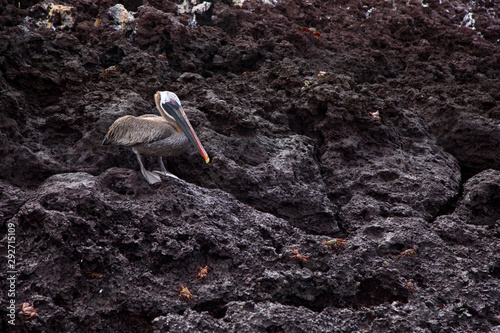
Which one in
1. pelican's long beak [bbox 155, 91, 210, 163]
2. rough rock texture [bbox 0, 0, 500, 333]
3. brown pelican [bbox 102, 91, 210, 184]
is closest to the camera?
rough rock texture [bbox 0, 0, 500, 333]

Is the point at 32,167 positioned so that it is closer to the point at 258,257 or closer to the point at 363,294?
the point at 258,257

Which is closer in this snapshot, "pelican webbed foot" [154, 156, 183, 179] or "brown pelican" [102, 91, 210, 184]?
"brown pelican" [102, 91, 210, 184]

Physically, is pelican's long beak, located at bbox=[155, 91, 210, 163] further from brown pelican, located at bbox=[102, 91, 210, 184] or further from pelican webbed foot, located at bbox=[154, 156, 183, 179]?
pelican webbed foot, located at bbox=[154, 156, 183, 179]

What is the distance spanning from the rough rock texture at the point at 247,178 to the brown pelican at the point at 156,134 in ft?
0.91

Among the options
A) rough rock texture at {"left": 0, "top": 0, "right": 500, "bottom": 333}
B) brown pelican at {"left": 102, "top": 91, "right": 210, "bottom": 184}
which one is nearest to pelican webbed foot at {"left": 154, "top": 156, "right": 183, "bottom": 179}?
brown pelican at {"left": 102, "top": 91, "right": 210, "bottom": 184}

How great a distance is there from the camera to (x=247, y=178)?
4.44m

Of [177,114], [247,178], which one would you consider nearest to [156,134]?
[177,114]

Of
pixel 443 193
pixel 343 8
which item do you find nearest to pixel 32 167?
pixel 443 193

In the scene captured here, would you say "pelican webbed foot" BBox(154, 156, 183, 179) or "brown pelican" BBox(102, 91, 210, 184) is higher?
"brown pelican" BBox(102, 91, 210, 184)

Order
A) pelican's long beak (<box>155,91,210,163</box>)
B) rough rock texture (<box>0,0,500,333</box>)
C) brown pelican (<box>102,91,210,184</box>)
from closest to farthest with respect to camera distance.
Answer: rough rock texture (<box>0,0,500,333</box>), brown pelican (<box>102,91,210,184</box>), pelican's long beak (<box>155,91,210,163</box>)

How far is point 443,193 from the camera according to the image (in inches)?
188

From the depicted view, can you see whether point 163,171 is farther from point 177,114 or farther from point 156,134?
point 177,114

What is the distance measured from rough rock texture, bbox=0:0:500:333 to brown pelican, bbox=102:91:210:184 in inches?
11.0

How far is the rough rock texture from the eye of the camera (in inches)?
120
